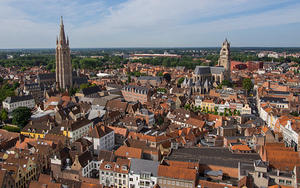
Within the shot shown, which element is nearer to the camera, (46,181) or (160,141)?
(46,181)

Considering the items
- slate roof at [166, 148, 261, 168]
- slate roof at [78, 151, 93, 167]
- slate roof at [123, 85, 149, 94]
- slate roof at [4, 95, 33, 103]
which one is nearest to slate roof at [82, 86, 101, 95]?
slate roof at [123, 85, 149, 94]

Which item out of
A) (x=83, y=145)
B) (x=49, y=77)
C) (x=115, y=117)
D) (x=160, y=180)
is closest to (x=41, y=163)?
(x=83, y=145)

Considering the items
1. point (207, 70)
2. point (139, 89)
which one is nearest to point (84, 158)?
point (139, 89)

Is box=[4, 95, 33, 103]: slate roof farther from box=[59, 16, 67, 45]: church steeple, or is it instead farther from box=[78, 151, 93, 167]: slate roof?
box=[78, 151, 93, 167]: slate roof

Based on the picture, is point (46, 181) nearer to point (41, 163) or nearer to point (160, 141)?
point (41, 163)

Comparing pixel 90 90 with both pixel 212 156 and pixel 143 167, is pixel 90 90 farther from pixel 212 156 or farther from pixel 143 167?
pixel 143 167

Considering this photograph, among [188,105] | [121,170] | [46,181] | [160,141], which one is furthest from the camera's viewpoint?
[188,105]

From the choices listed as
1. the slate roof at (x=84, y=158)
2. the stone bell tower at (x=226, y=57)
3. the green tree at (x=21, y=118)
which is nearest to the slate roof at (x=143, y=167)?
the slate roof at (x=84, y=158)

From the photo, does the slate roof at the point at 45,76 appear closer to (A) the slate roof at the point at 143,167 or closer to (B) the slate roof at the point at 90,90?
(B) the slate roof at the point at 90,90
